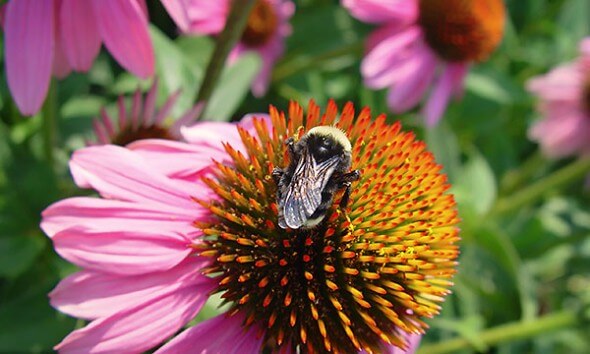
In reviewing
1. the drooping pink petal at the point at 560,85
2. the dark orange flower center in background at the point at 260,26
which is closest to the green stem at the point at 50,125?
the dark orange flower center in background at the point at 260,26

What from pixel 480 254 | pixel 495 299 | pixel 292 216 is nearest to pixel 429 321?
pixel 495 299

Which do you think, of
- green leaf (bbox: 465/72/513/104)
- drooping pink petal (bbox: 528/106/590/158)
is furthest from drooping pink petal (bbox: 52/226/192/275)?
drooping pink petal (bbox: 528/106/590/158)

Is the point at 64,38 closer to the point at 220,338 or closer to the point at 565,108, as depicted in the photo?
the point at 220,338

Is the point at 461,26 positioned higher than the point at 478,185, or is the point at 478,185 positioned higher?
the point at 461,26

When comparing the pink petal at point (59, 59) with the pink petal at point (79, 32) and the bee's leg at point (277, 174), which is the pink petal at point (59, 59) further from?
the bee's leg at point (277, 174)

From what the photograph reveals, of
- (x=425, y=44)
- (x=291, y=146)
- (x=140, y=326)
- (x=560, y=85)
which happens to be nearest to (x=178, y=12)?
(x=291, y=146)

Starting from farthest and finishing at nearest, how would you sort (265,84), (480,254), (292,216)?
(480,254) < (265,84) < (292,216)

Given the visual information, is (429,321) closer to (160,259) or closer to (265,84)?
(265,84)
